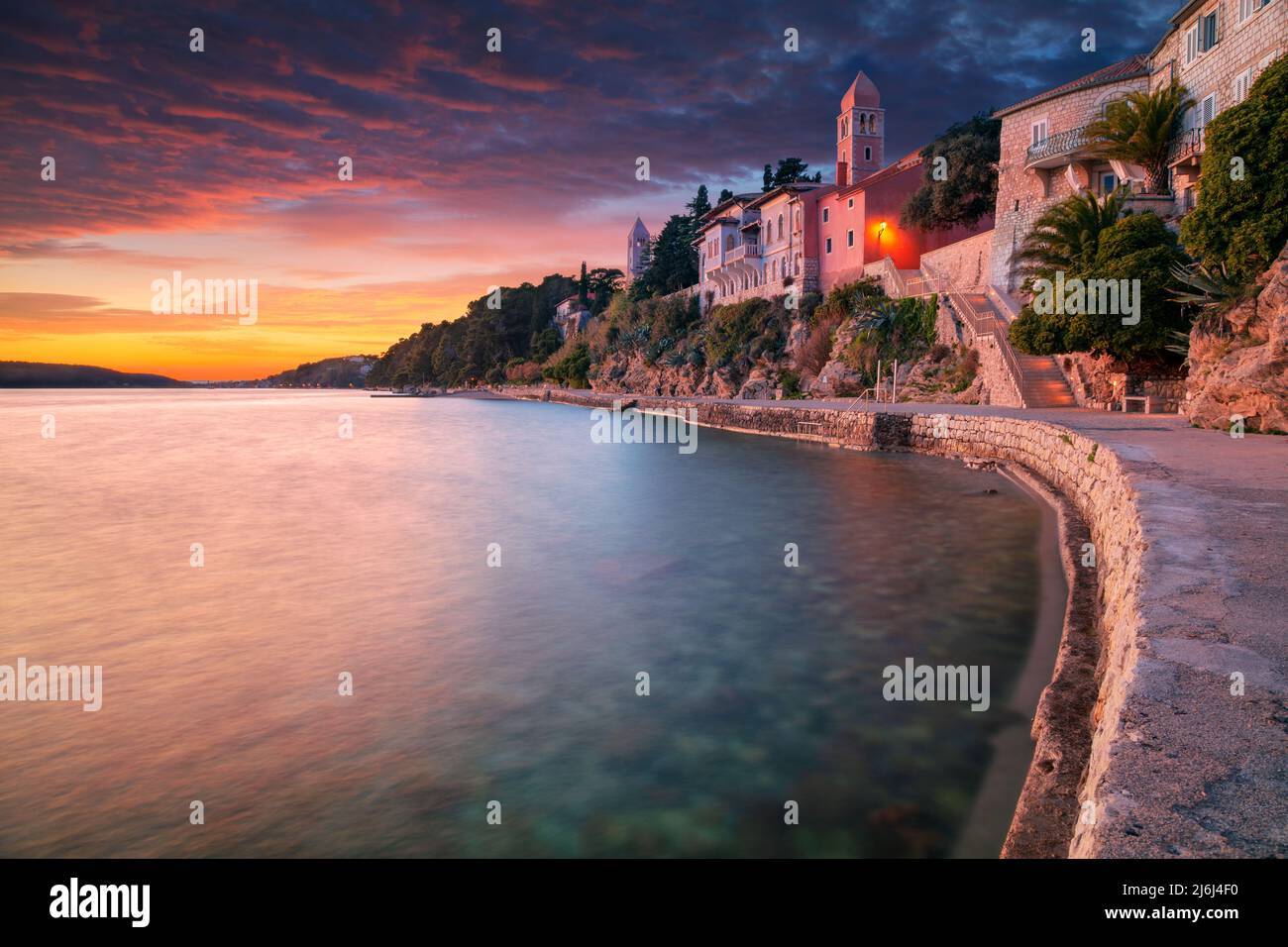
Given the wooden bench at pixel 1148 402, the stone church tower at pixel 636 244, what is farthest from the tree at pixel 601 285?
the wooden bench at pixel 1148 402

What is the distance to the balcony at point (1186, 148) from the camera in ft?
83.4

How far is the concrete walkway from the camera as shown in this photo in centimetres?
241

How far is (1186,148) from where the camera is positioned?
26.0 metres

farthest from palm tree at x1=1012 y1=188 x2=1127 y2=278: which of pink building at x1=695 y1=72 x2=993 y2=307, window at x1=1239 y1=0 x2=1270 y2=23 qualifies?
pink building at x1=695 y1=72 x2=993 y2=307

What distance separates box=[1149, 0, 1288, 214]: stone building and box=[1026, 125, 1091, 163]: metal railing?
9.74 feet

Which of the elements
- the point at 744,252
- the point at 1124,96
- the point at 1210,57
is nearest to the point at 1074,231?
the point at 1210,57

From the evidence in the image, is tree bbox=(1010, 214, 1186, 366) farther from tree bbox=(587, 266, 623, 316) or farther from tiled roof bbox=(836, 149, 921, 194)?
tree bbox=(587, 266, 623, 316)

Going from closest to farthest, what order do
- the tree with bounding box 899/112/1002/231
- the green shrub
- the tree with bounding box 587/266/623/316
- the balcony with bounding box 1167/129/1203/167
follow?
the balcony with bounding box 1167/129/1203/167
the tree with bounding box 899/112/1002/231
the green shrub
the tree with bounding box 587/266/623/316

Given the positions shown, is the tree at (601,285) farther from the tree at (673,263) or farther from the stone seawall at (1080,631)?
the stone seawall at (1080,631)

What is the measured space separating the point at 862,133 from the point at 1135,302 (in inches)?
1396

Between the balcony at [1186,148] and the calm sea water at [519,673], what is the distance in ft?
51.6

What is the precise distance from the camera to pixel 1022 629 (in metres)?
8.16

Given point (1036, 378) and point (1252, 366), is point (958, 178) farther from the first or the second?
point (1252, 366)
